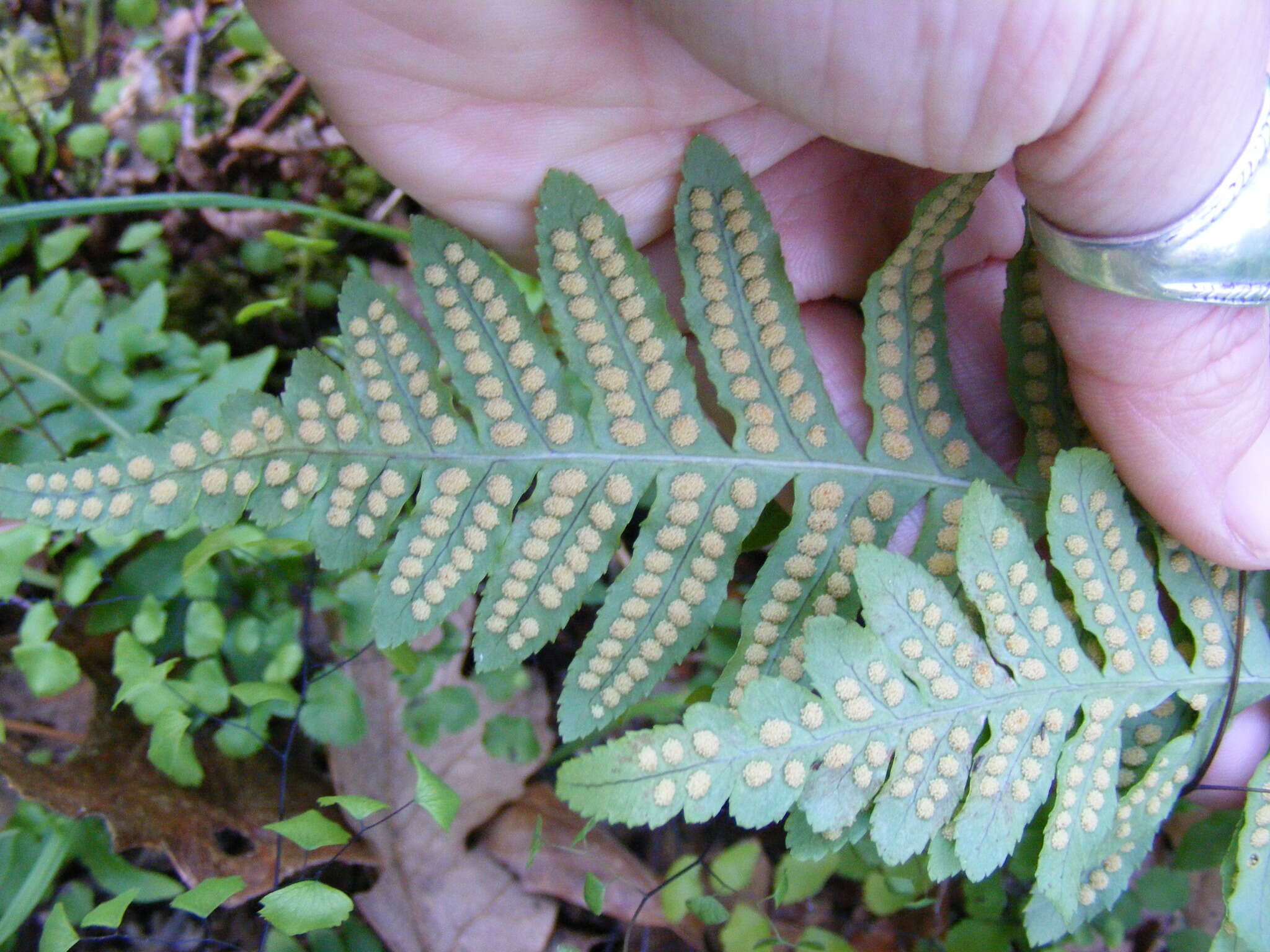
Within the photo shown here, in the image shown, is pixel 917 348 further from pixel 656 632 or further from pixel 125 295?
pixel 125 295

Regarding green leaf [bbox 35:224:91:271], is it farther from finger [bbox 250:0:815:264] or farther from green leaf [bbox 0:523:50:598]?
finger [bbox 250:0:815:264]

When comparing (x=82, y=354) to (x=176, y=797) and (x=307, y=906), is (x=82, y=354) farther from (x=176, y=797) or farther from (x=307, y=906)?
(x=307, y=906)

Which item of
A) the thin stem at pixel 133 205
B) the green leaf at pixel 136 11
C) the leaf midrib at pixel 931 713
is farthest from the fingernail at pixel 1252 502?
the green leaf at pixel 136 11

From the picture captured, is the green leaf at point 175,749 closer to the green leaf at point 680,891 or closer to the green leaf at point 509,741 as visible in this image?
the green leaf at point 509,741

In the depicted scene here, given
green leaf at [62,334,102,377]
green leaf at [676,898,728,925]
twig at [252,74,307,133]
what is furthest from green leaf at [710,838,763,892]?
twig at [252,74,307,133]

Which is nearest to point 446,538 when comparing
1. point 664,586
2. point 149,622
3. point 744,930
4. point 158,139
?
point 664,586
